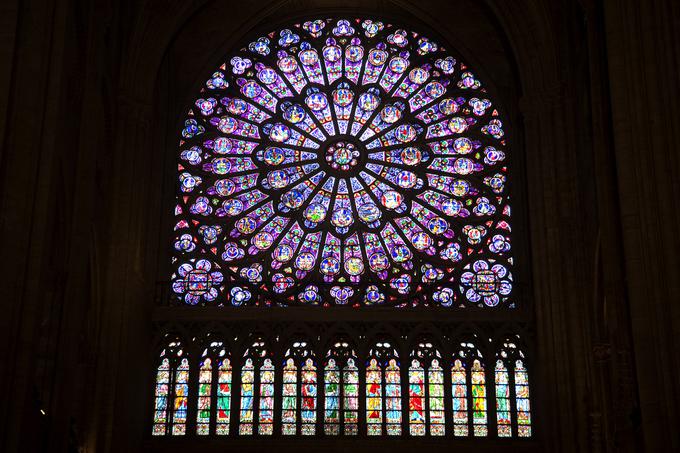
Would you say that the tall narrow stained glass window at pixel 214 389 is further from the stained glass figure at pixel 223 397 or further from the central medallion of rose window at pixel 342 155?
the central medallion of rose window at pixel 342 155

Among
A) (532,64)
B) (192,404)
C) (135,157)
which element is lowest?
(192,404)

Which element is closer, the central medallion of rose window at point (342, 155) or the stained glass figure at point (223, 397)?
the stained glass figure at point (223, 397)

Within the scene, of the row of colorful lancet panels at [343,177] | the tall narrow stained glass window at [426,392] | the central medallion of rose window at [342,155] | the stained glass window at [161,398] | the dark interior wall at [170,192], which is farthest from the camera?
the central medallion of rose window at [342,155]

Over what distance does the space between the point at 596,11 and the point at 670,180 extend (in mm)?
3539

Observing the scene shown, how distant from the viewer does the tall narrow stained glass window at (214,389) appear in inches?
695

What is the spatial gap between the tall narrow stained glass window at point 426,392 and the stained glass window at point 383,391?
219 mm

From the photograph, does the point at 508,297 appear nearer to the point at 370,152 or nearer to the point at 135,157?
the point at 370,152

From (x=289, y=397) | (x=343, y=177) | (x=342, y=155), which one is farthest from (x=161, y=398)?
(x=342, y=155)

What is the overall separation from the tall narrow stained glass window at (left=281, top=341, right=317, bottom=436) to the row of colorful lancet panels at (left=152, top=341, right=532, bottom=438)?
1 cm

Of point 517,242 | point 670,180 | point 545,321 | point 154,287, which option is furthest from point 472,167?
point 670,180

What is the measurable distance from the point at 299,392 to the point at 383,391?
4.09 feet

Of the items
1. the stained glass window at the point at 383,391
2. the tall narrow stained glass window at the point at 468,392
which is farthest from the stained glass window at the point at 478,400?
the stained glass window at the point at 383,391

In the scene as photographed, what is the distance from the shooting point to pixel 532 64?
59.3 ft

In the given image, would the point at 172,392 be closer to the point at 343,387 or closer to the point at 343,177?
the point at 343,387
